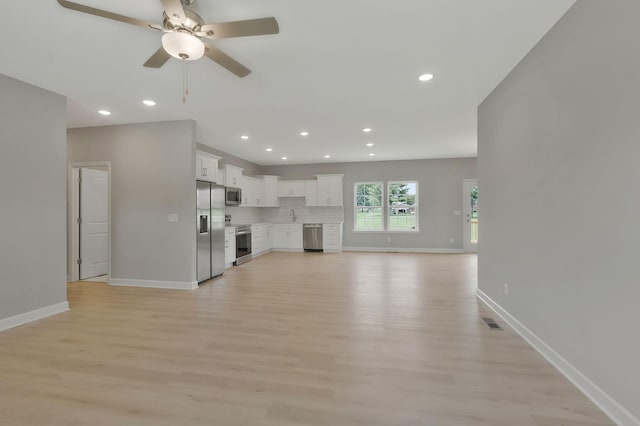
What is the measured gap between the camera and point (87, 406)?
70.9 inches

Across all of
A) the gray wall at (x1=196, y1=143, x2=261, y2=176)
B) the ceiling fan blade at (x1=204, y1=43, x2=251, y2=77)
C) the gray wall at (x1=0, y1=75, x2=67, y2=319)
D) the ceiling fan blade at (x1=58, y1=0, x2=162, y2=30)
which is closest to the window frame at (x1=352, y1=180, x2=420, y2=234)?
the gray wall at (x1=196, y1=143, x2=261, y2=176)

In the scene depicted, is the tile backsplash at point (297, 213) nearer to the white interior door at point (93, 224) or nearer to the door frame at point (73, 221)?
the white interior door at point (93, 224)

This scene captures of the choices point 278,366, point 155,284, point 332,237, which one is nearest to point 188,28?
point 278,366

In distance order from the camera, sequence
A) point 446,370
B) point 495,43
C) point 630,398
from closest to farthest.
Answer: point 630,398, point 446,370, point 495,43

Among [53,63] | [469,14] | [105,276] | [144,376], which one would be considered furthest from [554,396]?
[105,276]

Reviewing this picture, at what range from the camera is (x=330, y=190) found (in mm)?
8391

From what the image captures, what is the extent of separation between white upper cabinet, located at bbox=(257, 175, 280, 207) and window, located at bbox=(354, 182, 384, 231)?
8.25 ft

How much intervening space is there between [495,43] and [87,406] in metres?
4.14

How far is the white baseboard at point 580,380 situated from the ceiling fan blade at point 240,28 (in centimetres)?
308

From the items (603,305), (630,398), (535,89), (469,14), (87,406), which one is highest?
(469,14)

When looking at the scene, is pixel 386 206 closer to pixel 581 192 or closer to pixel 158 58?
pixel 581 192

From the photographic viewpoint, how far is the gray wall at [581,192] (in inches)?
61.7

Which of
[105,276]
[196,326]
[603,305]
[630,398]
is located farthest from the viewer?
[105,276]

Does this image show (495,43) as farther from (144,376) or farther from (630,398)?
(144,376)
